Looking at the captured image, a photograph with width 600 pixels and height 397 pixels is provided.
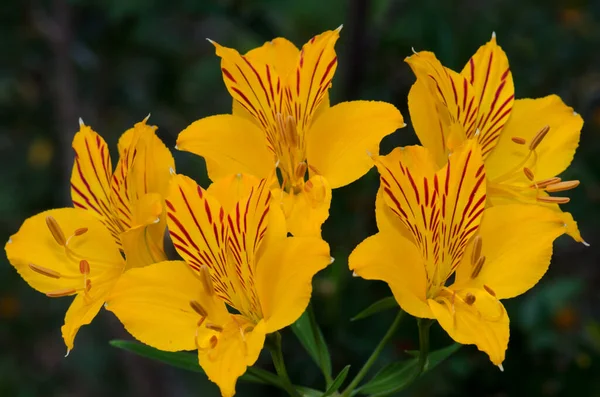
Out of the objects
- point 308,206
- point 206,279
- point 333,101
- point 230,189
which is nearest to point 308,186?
point 308,206

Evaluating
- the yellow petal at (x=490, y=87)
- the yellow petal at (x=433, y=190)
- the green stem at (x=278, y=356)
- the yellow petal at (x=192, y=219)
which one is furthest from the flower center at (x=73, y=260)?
the yellow petal at (x=490, y=87)

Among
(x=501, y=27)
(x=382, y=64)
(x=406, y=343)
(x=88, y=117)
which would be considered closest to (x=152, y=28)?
(x=88, y=117)

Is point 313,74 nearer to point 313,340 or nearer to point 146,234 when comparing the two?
point 146,234

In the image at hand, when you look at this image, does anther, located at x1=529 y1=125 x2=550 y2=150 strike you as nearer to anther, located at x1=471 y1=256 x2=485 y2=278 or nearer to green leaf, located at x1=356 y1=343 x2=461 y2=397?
anther, located at x1=471 y1=256 x2=485 y2=278

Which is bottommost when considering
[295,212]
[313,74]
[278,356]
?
[278,356]

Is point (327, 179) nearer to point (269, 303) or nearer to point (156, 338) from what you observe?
point (269, 303)

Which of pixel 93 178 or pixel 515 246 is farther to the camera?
pixel 93 178

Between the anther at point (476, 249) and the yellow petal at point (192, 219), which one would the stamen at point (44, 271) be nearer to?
the yellow petal at point (192, 219)
